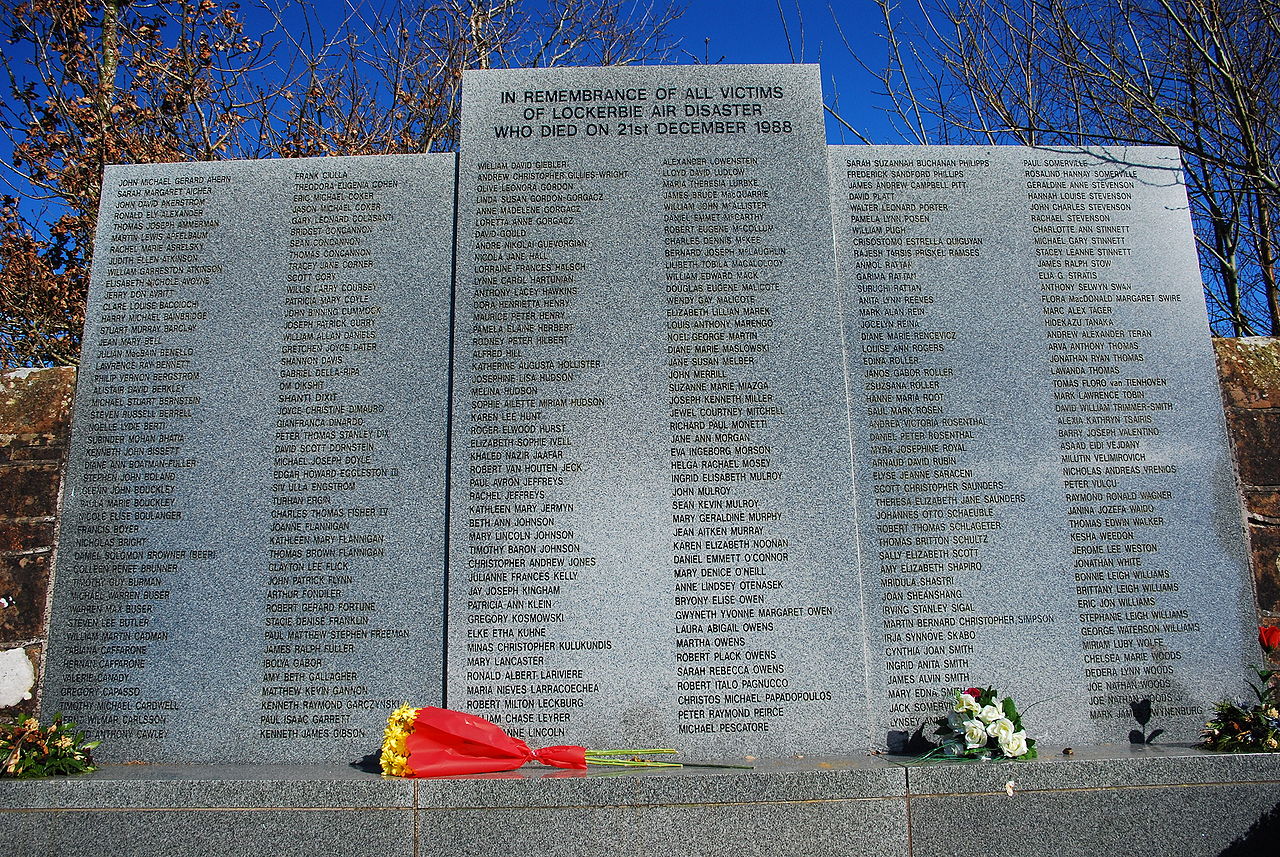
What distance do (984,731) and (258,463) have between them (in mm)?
5460

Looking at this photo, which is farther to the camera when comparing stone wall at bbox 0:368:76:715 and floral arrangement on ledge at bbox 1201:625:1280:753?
stone wall at bbox 0:368:76:715

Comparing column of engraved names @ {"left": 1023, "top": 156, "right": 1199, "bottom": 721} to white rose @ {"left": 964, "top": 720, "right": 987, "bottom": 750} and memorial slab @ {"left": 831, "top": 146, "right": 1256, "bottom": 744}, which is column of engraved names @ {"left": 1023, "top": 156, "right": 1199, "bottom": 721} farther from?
white rose @ {"left": 964, "top": 720, "right": 987, "bottom": 750}

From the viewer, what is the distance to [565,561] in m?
6.07

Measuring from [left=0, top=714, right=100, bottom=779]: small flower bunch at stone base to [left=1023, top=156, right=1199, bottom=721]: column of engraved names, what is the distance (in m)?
6.92

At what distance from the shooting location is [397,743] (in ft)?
16.8

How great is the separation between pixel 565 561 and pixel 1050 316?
433 centimetres

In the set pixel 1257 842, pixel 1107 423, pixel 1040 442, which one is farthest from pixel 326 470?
pixel 1257 842

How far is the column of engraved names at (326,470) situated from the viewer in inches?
235

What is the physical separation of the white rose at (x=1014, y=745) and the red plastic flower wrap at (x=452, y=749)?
2.66 m

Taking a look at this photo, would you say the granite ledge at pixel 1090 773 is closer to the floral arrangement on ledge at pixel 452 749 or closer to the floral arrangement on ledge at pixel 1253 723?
the floral arrangement on ledge at pixel 1253 723

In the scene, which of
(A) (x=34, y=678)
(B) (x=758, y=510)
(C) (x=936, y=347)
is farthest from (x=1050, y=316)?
(A) (x=34, y=678)

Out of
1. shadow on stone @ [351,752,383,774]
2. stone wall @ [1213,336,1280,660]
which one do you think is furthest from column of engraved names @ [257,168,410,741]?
stone wall @ [1213,336,1280,660]

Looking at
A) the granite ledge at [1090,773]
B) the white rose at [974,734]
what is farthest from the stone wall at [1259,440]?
the white rose at [974,734]

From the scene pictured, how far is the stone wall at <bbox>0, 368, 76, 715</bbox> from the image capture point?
6.19 metres
